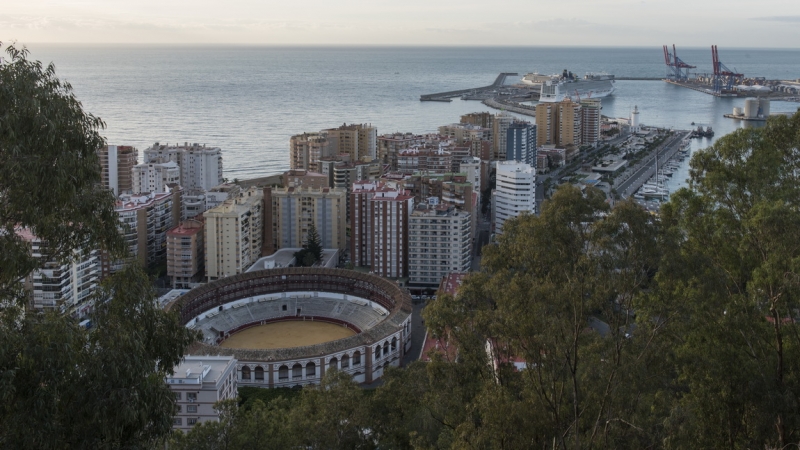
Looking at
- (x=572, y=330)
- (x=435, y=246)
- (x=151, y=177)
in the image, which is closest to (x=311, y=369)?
(x=435, y=246)

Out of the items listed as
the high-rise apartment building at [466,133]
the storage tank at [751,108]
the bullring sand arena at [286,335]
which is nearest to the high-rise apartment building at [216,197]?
the bullring sand arena at [286,335]

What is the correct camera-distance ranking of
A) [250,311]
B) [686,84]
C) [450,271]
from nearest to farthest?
[250,311] < [450,271] < [686,84]

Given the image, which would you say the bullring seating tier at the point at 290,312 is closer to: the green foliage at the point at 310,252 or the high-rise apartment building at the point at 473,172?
the green foliage at the point at 310,252

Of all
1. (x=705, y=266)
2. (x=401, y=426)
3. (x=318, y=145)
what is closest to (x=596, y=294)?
(x=705, y=266)

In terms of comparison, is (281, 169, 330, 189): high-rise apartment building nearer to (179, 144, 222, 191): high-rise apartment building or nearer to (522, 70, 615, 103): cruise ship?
(179, 144, 222, 191): high-rise apartment building

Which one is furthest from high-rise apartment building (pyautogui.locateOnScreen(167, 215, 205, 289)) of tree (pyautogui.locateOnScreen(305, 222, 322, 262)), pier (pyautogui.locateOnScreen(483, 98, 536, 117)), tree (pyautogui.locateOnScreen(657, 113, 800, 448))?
pier (pyautogui.locateOnScreen(483, 98, 536, 117))

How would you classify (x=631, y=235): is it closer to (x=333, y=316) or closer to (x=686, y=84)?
(x=333, y=316)

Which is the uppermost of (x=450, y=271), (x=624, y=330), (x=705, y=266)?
(x=705, y=266)
